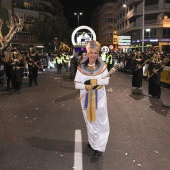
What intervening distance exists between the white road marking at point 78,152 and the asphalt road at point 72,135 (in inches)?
1.8

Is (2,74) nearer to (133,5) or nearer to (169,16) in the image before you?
(169,16)

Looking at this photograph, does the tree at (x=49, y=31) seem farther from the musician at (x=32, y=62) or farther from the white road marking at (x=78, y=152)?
the white road marking at (x=78, y=152)

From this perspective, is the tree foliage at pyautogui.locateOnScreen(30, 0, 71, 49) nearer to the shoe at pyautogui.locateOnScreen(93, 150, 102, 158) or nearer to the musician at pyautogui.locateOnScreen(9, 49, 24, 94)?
the musician at pyautogui.locateOnScreen(9, 49, 24, 94)

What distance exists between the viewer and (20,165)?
4.45 m

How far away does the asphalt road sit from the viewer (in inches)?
180

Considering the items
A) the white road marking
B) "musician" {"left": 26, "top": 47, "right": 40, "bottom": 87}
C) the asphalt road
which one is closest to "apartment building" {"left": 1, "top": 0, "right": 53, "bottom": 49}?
"musician" {"left": 26, "top": 47, "right": 40, "bottom": 87}

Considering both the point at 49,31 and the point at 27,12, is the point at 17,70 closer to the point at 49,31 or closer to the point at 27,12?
the point at 49,31

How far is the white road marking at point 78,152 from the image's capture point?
446 centimetres

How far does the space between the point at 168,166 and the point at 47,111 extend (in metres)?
4.78

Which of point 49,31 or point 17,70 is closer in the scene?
point 17,70

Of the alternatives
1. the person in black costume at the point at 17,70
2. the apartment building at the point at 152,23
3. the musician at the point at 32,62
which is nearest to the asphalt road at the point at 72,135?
the person in black costume at the point at 17,70

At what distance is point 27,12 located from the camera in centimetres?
7075

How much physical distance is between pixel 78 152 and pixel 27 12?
69.9 m

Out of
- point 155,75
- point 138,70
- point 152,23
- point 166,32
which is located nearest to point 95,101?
point 155,75
